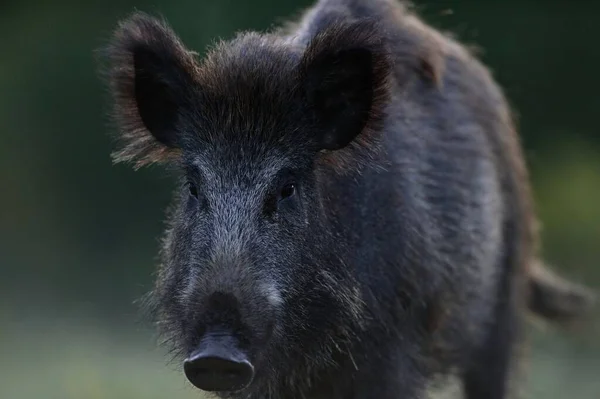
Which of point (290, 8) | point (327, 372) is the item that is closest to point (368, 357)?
point (327, 372)

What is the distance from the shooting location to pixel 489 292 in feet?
19.1

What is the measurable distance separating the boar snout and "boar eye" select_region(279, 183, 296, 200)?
0.65 meters

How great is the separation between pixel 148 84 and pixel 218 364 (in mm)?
1294

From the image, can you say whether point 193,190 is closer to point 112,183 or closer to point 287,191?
point 287,191

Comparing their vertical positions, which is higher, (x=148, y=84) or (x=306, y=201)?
(x=148, y=84)

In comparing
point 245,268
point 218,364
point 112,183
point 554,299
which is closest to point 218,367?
point 218,364

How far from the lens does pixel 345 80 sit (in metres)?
4.25

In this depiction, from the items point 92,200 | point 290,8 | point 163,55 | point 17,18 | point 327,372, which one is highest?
point 163,55

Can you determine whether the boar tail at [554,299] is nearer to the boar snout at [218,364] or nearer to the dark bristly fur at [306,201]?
Answer: the dark bristly fur at [306,201]

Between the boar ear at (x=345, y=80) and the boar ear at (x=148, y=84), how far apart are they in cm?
44

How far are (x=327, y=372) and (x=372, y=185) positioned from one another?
729mm

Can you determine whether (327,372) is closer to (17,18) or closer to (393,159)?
(393,159)

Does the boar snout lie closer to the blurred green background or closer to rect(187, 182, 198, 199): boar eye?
rect(187, 182, 198, 199): boar eye

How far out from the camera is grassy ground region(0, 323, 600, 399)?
7512mm
